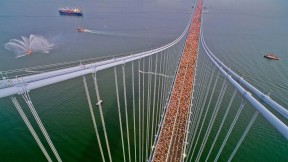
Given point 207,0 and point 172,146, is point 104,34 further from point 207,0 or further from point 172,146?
point 207,0

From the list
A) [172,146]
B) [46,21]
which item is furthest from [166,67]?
[46,21]

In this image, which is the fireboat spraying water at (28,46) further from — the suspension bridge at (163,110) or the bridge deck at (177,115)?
the bridge deck at (177,115)

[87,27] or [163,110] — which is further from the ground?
[87,27]

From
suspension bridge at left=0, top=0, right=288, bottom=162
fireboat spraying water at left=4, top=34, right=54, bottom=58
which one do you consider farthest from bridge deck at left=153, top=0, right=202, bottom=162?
fireboat spraying water at left=4, top=34, right=54, bottom=58

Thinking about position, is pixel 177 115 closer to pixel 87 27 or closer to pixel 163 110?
pixel 163 110

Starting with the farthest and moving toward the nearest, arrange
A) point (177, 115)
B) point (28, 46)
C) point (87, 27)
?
point (87, 27) → point (28, 46) → point (177, 115)

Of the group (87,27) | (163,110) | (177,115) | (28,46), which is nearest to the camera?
(177,115)

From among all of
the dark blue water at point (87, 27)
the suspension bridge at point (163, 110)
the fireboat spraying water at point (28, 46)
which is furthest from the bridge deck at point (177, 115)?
the fireboat spraying water at point (28, 46)

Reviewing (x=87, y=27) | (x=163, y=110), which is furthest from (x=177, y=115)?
(x=87, y=27)
